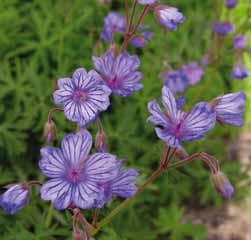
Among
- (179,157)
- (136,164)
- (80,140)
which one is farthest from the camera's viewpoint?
(136,164)

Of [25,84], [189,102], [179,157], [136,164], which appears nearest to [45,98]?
[25,84]

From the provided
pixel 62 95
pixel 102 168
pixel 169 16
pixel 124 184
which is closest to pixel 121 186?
pixel 124 184

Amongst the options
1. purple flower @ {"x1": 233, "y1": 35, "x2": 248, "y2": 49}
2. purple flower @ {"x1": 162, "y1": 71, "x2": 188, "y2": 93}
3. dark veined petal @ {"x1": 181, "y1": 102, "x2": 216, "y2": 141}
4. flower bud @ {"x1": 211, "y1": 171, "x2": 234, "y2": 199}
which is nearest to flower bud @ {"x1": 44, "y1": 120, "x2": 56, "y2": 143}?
dark veined petal @ {"x1": 181, "y1": 102, "x2": 216, "y2": 141}

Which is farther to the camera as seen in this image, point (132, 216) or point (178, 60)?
point (178, 60)

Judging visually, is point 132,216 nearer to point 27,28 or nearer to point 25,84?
point 25,84

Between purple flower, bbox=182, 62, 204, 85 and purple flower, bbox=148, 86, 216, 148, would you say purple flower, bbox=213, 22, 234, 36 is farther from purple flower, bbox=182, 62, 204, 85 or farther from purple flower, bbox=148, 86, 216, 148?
purple flower, bbox=148, 86, 216, 148

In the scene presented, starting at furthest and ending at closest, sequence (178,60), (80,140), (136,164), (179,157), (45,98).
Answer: (178,60), (136,164), (45,98), (179,157), (80,140)

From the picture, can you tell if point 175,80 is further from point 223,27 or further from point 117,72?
point 117,72
